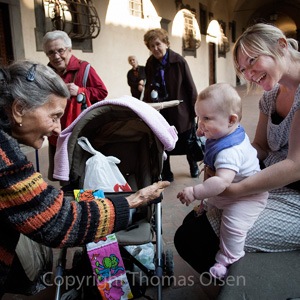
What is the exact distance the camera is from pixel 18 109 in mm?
1261

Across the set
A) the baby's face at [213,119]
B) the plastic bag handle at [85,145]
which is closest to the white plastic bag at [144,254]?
the plastic bag handle at [85,145]

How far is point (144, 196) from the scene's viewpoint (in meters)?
1.54

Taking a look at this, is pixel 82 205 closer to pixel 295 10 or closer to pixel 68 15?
pixel 68 15

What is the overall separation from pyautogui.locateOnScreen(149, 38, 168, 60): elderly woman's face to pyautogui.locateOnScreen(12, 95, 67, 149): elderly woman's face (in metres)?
2.57

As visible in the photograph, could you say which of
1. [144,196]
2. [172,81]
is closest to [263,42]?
[144,196]

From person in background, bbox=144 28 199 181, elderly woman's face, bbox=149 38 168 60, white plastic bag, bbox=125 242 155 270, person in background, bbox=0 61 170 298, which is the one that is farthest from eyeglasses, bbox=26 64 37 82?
elderly woman's face, bbox=149 38 168 60

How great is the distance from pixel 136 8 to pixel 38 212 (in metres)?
8.89

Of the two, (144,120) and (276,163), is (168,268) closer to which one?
(144,120)

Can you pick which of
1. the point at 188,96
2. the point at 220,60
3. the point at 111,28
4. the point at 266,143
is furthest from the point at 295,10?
the point at 266,143

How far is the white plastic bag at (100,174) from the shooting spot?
82.5 inches

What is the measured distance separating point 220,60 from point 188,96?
47.6 feet

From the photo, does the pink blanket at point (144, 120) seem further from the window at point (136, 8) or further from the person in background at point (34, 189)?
the window at point (136, 8)

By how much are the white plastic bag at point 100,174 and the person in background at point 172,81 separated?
1.71 m

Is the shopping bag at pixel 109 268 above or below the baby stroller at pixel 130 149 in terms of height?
below
